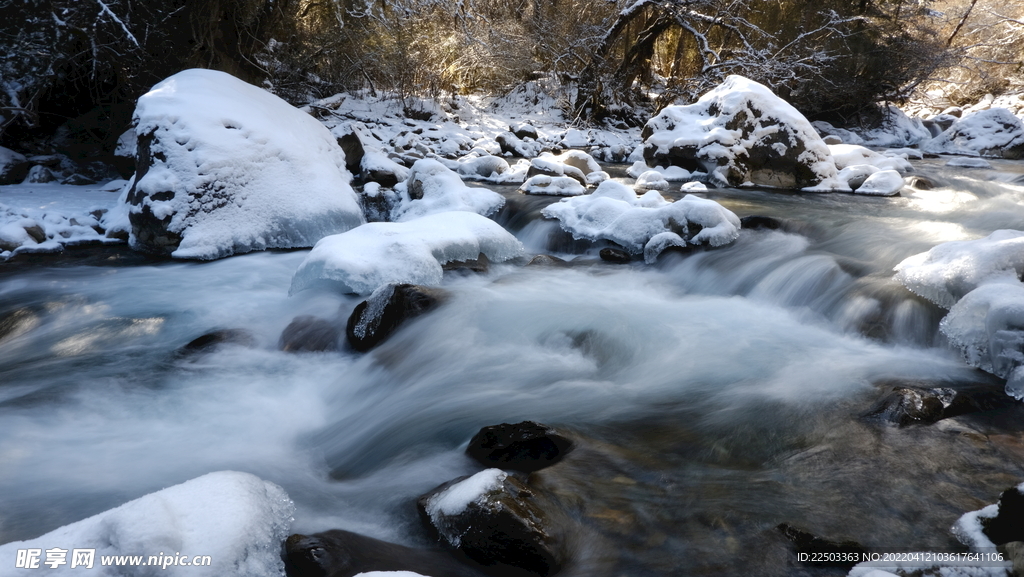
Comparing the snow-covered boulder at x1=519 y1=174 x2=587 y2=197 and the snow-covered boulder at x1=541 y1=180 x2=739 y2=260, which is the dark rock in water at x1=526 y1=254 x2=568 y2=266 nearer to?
the snow-covered boulder at x1=541 y1=180 x2=739 y2=260

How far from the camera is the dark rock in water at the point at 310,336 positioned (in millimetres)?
3600

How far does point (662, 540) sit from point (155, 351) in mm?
3163

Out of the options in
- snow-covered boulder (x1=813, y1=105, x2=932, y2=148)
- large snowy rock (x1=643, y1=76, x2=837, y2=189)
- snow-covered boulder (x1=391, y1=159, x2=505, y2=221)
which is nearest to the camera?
snow-covered boulder (x1=391, y1=159, x2=505, y2=221)

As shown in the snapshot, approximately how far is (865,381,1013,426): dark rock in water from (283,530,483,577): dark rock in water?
192cm

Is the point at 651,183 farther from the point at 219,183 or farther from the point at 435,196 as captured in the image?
the point at 219,183

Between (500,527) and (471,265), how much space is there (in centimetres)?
308

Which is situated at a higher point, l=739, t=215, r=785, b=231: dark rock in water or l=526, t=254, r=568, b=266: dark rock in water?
l=739, t=215, r=785, b=231: dark rock in water

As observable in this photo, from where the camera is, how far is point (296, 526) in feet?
6.83

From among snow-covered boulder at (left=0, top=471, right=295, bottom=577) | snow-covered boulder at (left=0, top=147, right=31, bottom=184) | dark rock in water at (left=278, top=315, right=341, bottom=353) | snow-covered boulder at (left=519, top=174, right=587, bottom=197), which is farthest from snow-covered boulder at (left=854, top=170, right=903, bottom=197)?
snow-covered boulder at (left=0, top=147, right=31, bottom=184)

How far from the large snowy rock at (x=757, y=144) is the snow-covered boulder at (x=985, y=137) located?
19.1ft

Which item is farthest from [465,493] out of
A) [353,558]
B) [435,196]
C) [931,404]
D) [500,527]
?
[435,196]

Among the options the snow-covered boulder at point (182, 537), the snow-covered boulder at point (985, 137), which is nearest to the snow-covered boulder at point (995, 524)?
the snow-covered boulder at point (182, 537)

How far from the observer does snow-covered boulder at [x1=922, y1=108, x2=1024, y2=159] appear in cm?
1087

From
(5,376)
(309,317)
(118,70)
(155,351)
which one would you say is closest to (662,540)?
(309,317)
